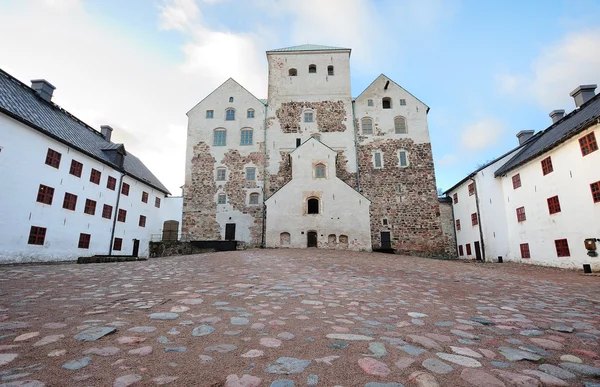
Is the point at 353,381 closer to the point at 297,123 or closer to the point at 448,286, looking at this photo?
the point at 448,286

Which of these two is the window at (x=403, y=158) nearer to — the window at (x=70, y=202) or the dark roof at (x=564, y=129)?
the dark roof at (x=564, y=129)

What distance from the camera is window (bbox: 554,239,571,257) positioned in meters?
15.3

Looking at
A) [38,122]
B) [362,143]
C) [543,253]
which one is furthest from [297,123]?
[543,253]

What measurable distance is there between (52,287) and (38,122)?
1622 centimetres

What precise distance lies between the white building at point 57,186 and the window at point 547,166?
29454mm

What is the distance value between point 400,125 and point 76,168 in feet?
84.6

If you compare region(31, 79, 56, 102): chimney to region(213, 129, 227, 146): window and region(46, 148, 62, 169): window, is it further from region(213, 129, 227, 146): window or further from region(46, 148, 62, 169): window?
region(213, 129, 227, 146): window

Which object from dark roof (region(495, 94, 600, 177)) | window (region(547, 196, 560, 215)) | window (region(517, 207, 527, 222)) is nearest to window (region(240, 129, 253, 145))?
dark roof (region(495, 94, 600, 177))

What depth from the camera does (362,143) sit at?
26.2m

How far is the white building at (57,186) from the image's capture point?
15.4 m

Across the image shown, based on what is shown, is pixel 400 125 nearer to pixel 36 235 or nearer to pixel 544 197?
pixel 544 197

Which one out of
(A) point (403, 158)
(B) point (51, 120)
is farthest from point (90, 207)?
(A) point (403, 158)

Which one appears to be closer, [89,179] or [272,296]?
[272,296]

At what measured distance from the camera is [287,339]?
3.18 meters
